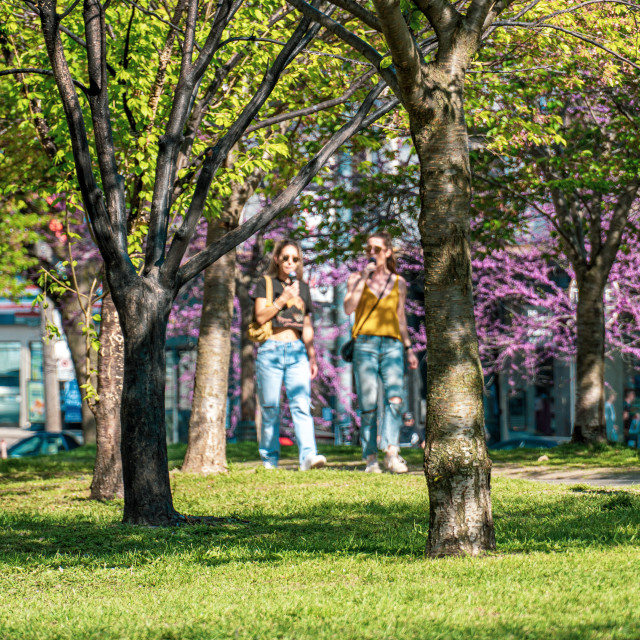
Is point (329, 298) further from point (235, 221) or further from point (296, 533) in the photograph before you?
point (296, 533)

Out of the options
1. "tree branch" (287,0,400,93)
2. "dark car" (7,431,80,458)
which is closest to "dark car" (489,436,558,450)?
"dark car" (7,431,80,458)

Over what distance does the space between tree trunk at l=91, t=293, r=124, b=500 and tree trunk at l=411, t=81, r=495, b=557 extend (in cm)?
379

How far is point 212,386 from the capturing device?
10391 mm

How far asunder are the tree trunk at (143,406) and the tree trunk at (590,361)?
9415 millimetres

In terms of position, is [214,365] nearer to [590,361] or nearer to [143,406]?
[143,406]

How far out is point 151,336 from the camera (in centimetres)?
681

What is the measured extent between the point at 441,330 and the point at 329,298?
105 feet

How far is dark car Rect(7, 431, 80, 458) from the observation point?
26109mm

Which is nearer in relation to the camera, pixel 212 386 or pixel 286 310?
pixel 286 310

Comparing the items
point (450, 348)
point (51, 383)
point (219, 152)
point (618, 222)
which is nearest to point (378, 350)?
point (219, 152)

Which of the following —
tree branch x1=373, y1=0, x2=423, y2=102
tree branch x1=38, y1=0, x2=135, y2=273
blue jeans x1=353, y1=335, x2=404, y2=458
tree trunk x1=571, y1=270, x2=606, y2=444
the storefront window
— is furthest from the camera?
the storefront window

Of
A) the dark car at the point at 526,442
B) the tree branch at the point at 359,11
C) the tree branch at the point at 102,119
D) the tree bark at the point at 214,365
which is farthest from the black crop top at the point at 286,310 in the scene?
the dark car at the point at 526,442

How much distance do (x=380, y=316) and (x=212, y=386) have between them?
76.1 inches

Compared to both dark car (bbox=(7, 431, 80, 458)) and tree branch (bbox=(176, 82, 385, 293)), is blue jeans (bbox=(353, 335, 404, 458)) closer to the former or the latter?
tree branch (bbox=(176, 82, 385, 293))
